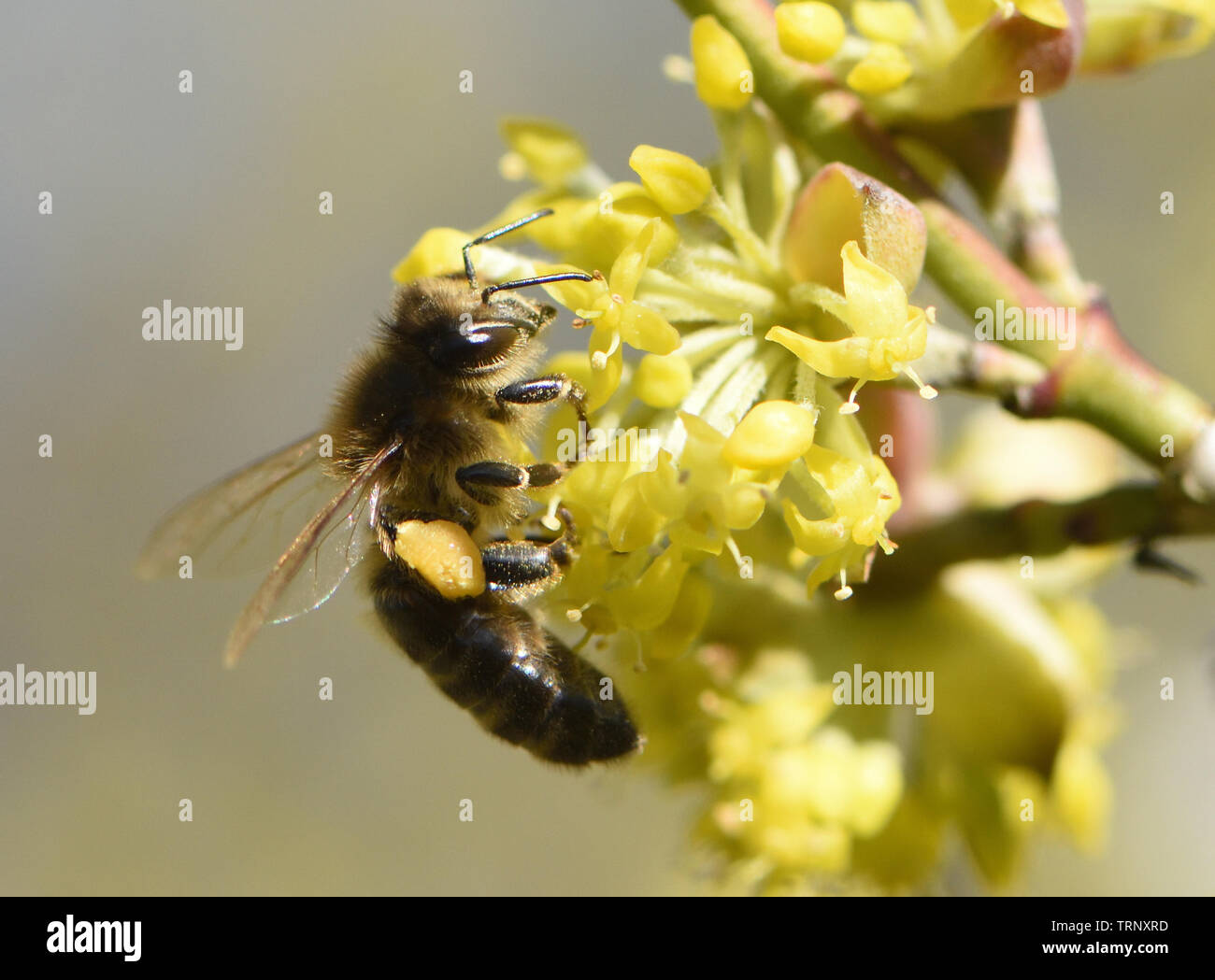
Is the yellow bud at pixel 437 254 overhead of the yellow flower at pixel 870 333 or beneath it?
overhead

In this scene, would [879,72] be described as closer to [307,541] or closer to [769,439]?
[769,439]

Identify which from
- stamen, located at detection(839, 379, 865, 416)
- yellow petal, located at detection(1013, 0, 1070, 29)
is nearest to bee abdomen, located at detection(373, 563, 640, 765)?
stamen, located at detection(839, 379, 865, 416)

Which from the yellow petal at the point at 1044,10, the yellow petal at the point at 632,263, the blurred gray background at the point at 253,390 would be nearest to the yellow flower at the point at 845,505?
the yellow petal at the point at 632,263

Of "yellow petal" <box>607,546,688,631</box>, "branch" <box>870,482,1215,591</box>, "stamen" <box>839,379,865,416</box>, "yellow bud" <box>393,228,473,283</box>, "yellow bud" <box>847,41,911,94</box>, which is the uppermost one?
"yellow bud" <box>847,41,911,94</box>

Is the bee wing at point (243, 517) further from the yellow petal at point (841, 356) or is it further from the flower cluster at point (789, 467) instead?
the yellow petal at point (841, 356)

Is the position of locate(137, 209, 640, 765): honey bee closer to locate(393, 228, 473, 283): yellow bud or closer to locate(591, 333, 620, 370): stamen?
locate(393, 228, 473, 283): yellow bud
